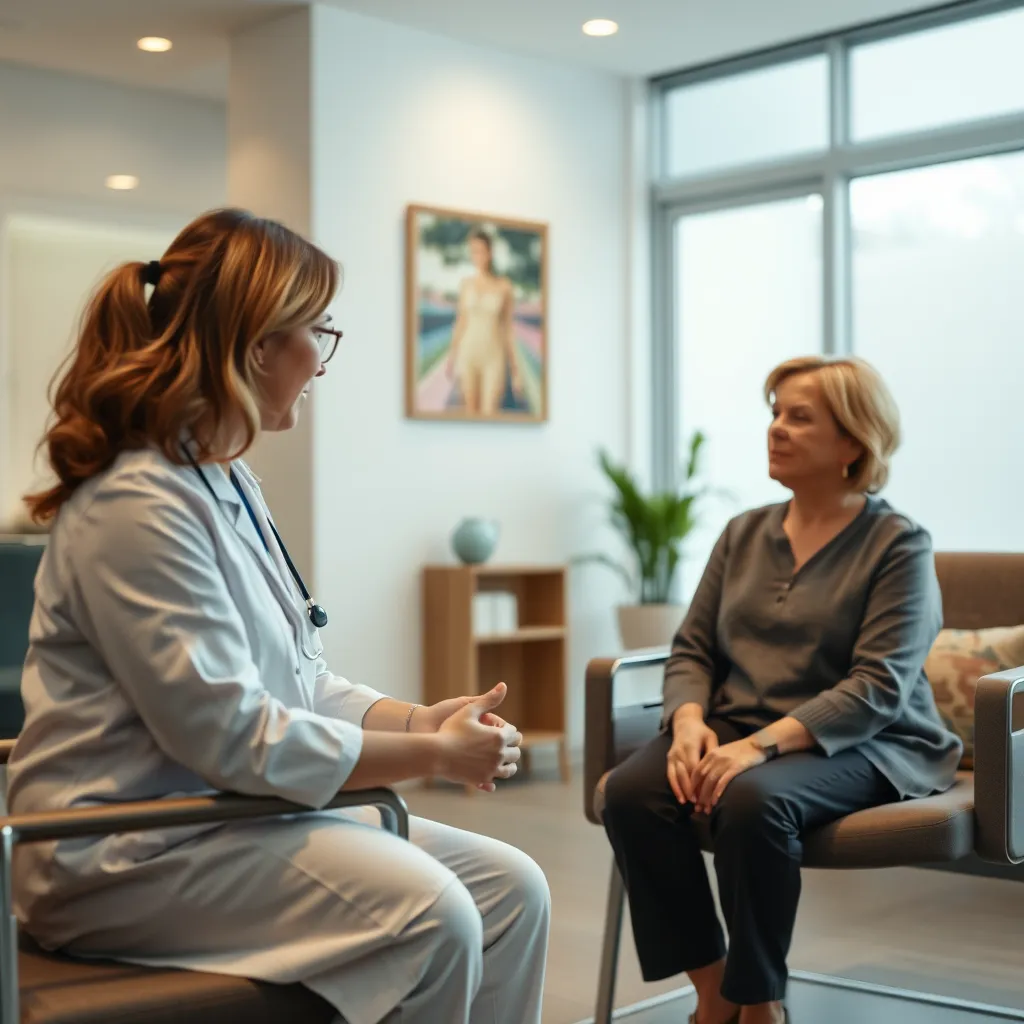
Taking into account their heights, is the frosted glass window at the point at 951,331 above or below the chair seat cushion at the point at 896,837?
above

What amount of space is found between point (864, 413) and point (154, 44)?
13.3 ft

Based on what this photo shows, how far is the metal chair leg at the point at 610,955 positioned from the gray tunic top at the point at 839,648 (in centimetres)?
35

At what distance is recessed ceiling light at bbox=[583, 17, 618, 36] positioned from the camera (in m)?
5.60

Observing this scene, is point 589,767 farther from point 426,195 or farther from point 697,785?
point 426,195

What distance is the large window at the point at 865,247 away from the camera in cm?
547

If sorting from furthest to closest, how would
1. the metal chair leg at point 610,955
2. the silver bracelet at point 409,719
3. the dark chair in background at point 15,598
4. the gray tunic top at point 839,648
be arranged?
the dark chair in background at point 15,598
the metal chair leg at point 610,955
the gray tunic top at point 839,648
the silver bracelet at point 409,719

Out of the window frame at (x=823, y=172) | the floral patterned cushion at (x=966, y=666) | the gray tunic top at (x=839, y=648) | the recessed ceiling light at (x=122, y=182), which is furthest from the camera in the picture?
the recessed ceiling light at (x=122, y=182)

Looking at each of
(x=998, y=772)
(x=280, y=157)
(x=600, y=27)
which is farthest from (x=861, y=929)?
(x=600, y=27)

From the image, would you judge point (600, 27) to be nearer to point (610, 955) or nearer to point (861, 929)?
point (861, 929)

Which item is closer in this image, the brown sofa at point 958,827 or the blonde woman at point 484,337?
the brown sofa at point 958,827

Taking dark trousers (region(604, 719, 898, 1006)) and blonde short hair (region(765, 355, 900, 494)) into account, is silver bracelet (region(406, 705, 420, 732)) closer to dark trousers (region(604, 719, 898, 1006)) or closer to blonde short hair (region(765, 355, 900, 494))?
dark trousers (region(604, 719, 898, 1006))

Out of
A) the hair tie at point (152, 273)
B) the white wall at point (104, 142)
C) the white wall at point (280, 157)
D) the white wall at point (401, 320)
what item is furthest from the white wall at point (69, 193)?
the hair tie at point (152, 273)

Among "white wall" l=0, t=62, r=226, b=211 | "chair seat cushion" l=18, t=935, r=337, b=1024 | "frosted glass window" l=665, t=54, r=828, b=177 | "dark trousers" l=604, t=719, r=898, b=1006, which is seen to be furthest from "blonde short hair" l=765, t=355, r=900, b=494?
"white wall" l=0, t=62, r=226, b=211

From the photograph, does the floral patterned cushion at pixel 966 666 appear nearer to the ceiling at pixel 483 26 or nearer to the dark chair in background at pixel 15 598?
the ceiling at pixel 483 26
